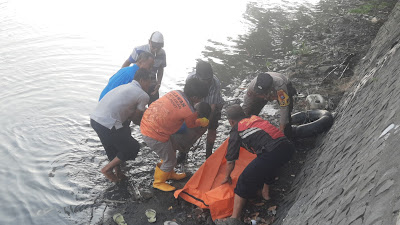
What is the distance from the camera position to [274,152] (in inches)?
161

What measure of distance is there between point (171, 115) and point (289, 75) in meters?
5.40

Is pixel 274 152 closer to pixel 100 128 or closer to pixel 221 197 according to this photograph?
pixel 221 197

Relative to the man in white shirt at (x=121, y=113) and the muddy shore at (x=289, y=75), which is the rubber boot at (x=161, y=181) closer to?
the muddy shore at (x=289, y=75)

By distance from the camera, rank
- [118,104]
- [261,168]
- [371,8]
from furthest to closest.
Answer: [371,8] < [118,104] < [261,168]

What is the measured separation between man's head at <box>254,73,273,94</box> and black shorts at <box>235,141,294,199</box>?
102 centimetres

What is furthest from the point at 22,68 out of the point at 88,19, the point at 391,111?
the point at 391,111

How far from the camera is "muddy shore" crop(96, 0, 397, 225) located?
4773 millimetres

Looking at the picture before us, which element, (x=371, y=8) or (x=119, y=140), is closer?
(x=119, y=140)

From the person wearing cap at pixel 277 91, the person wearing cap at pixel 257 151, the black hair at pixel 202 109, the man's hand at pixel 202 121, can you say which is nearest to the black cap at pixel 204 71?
the black hair at pixel 202 109

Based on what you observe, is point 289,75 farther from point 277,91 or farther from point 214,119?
point 214,119

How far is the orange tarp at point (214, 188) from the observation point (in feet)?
14.6

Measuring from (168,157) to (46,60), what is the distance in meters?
7.31

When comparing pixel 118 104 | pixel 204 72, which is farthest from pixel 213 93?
pixel 118 104

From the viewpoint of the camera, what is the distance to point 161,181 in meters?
5.16
